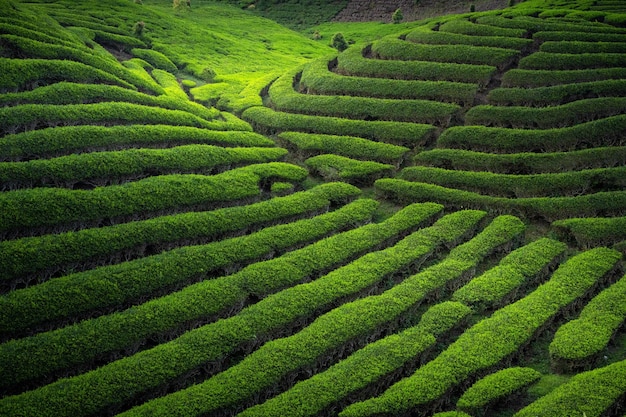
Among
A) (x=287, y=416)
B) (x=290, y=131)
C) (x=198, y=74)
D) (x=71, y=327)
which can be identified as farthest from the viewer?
(x=198, y=74)

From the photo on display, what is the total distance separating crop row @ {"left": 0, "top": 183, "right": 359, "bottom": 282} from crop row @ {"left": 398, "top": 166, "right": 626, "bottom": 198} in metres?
5.87

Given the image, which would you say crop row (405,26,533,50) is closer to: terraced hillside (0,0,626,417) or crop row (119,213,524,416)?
terraced hillside (0,0,626,417)

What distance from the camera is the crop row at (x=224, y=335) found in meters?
15.4

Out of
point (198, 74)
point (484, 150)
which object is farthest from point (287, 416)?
point (198, 74)

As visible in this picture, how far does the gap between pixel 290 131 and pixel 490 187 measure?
11109mm

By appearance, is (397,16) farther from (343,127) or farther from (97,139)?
(97,139)

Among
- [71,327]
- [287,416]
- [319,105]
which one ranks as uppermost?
[319,105]

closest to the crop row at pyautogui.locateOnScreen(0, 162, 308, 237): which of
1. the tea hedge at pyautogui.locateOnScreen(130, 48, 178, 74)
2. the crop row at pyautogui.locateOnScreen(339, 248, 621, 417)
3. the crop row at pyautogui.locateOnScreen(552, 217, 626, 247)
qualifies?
the crop row at pyautogui.locateOnScreen(339, 248, 621, 417)

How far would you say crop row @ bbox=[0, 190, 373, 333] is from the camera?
17.4 metres

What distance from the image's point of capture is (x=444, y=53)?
3566cm

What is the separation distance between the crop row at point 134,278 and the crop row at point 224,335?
223cm

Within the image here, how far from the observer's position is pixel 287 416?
15680mm

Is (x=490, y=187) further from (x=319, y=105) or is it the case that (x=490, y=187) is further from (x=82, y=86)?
(x=82, y=86)

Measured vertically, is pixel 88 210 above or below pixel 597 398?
above
